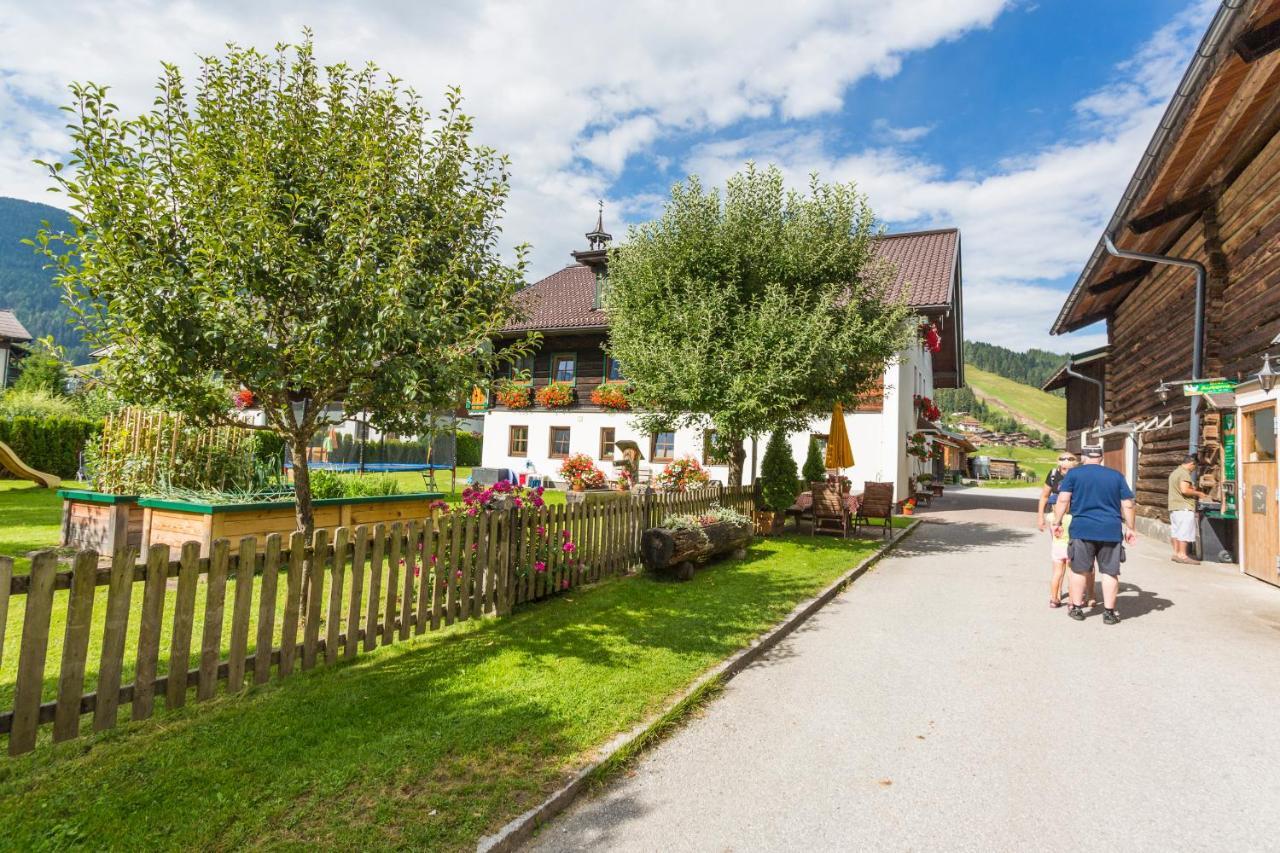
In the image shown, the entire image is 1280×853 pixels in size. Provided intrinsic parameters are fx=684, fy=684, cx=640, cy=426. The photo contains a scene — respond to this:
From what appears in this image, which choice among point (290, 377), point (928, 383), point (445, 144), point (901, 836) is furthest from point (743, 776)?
point (928, 383)

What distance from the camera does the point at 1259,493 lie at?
376 inches

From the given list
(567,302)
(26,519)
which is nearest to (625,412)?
(567,302)

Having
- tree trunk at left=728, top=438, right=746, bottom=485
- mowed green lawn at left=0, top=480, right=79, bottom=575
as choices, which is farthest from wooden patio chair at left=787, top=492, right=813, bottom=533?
mowed green lawn at left=0, top=480, right=79, bottom=575

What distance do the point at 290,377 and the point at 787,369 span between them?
8.62 m

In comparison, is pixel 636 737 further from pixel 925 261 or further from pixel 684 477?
pixel 925 261

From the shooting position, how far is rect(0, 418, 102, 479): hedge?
22.0 meters

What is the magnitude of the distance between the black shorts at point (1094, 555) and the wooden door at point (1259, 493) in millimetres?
3948

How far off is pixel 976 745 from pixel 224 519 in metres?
7.55

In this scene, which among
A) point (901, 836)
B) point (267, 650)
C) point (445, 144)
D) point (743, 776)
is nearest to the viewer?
point (901, 836)

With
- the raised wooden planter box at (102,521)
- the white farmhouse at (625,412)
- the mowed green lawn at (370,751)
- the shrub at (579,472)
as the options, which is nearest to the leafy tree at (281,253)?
the mowed green lawn at (370,751)

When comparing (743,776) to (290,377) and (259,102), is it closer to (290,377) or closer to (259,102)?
(290,377)

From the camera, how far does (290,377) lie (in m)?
4.69

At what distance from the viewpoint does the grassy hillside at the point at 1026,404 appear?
16238 cm

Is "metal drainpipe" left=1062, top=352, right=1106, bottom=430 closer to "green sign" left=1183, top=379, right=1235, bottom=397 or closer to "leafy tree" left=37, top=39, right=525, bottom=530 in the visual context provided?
"green sign" left=1183, top=379, right=1235, bottom=397
